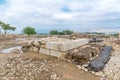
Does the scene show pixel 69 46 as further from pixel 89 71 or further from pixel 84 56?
pixel 89 71

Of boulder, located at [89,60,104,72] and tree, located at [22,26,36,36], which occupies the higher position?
tree, located at [22,26,36,36]

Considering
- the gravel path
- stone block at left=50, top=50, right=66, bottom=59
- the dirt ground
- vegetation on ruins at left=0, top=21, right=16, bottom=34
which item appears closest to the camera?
the gravel path

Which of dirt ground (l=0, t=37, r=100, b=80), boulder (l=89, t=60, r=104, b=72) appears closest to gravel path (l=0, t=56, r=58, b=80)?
dirt ground (l=0, t=37, r=100, b=80)

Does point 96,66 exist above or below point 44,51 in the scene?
below

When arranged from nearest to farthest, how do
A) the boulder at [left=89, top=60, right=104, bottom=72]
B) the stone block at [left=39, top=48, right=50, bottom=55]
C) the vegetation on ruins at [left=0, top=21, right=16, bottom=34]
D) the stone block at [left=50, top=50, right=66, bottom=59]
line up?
1. the boulder at [left=89, top=60, right=104, bottom=72]
2. the stone block at [left=50, top=50, right=66, bottom=59]
3. the stone block at [left=39, top=48, right=50, bottom=55]
4. the vegetation on ruins at [left=0, top=21, right=16, bottom=34]

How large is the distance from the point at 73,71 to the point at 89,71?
2.36ft

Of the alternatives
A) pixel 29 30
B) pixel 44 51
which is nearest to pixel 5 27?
pixel 29 30

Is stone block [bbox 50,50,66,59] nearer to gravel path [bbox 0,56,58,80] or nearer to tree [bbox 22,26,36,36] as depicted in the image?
gravel path [bbox 0,56,58,80]

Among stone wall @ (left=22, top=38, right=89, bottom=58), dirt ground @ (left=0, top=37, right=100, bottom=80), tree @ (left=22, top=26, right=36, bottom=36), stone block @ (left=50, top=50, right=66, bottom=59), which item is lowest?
dirt ground @ (left=0, top=37, right=100, bottom=80)

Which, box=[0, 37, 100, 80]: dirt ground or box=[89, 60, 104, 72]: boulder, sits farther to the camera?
box=[89, 60, 104, 72]: boulder

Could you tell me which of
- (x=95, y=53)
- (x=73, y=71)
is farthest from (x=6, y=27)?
(x=73, y=71)

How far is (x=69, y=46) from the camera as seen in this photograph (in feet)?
36.9

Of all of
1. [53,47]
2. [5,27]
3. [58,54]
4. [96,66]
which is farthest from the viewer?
[5,27]

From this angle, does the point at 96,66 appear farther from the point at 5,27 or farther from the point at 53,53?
the point at 5,27
